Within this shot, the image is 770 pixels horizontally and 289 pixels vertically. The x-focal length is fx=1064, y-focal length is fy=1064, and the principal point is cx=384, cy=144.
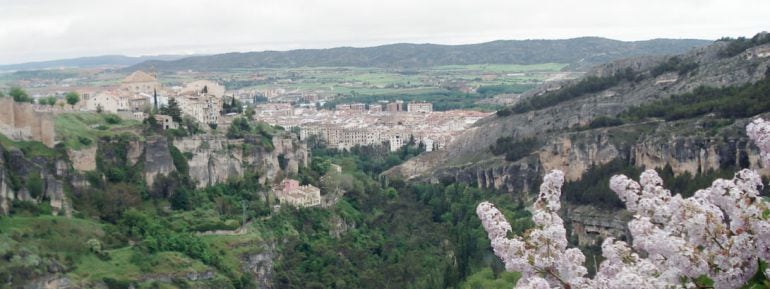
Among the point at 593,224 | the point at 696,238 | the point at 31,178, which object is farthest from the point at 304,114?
the point at 696,238

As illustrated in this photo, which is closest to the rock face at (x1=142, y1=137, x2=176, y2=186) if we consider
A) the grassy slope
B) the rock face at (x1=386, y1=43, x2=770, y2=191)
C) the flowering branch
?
the grassy slope

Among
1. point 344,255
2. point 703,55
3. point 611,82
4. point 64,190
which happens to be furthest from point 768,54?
point 64,190

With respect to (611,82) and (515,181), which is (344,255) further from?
(611,82)

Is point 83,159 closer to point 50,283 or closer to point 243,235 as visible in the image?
point 243,235

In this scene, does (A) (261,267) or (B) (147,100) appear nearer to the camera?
(A) (261,267)

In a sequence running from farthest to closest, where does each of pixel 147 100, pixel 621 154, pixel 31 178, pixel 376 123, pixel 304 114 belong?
pixel 304 114 < pixel 376 123 < pixel 147 100 < pixel 621 154 < pixel 31 178

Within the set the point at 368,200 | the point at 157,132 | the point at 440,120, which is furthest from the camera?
the point at 440,120
